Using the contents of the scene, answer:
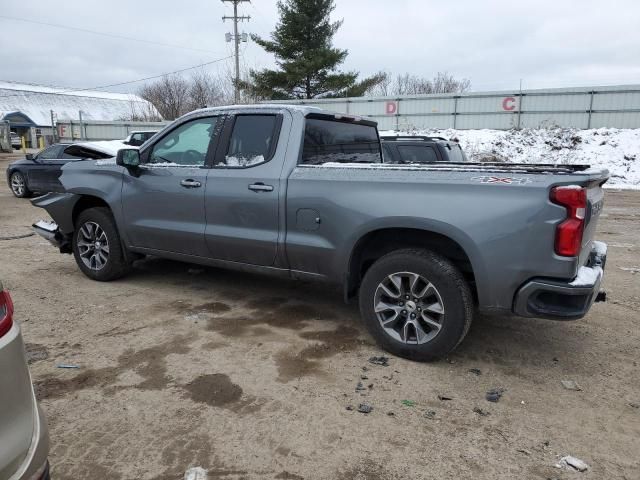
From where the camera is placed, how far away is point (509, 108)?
25.0 m

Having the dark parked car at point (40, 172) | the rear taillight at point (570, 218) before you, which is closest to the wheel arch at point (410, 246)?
the rear taillight at point (570, 218)

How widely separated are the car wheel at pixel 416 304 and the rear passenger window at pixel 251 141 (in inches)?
57.8

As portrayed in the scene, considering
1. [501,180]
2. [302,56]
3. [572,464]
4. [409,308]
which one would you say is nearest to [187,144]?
[409,308]

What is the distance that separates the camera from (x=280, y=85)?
32406 millimetres

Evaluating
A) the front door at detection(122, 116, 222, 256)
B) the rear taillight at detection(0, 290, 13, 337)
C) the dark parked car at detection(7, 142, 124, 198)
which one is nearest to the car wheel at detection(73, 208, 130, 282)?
the front door at detection(122, 116, 222, 256)

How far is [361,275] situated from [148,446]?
2.15 metres

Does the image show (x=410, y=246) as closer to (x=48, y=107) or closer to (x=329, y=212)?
(x=329, y=212)

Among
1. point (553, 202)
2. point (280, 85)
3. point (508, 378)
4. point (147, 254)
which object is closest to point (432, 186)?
point (553, 202)

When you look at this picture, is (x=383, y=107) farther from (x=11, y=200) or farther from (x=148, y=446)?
(x=148, y=446)

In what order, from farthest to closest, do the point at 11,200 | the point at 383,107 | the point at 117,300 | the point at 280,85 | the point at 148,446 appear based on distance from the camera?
1. the point at 280,85
2. the point at 383,107
3. the point at 11,200
4. the point at 117,300
5. the point at 148,446

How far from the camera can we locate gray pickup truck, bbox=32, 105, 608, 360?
320 cm

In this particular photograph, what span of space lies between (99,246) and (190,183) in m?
1.65

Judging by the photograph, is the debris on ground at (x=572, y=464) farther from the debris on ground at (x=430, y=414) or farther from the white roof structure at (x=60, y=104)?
the white roof structure at (x=60, y=104)

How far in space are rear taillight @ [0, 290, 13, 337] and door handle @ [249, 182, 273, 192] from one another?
2.56 meters
